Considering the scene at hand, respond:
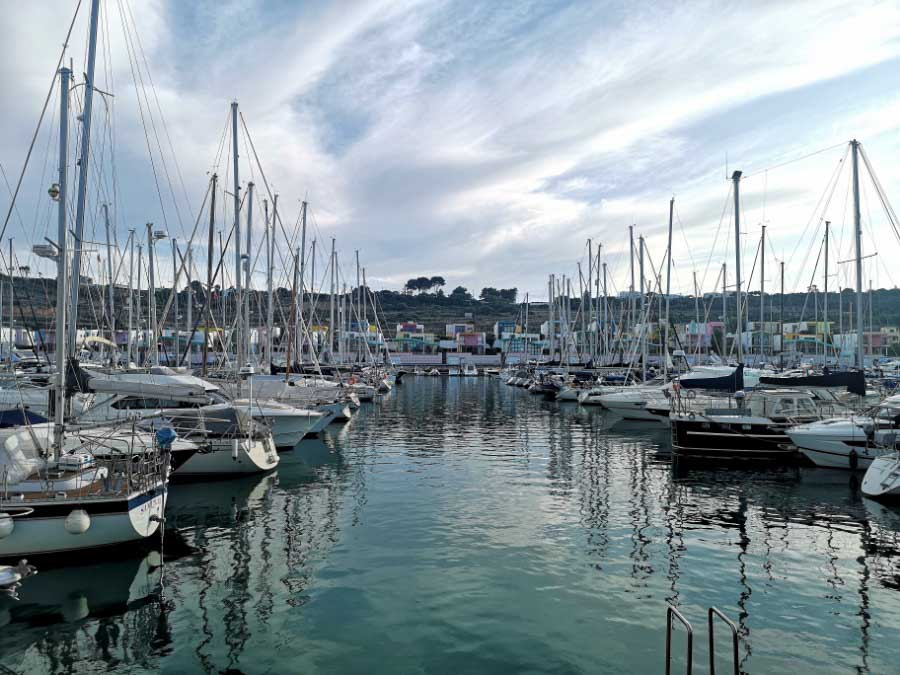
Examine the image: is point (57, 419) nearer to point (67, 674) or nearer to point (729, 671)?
point (67, 674)

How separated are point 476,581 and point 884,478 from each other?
14920 mm

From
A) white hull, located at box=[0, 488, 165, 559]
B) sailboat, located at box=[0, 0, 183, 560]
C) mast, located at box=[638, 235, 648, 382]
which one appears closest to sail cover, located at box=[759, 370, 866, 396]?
mast, located at box=[638, 235, 648, 382]

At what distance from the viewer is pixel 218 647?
30.9 feet

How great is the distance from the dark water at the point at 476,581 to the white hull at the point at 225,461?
2.62 feet

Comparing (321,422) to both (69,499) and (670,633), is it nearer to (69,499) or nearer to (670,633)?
(69,499)

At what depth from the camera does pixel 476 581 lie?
12133 millimetres

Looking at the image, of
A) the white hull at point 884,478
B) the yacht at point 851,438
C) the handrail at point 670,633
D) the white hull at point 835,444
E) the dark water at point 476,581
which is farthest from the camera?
the white hull at point 835,444

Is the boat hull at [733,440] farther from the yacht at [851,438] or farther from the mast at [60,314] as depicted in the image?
the mast at [60,314]

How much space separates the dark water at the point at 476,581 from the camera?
9.29 metres

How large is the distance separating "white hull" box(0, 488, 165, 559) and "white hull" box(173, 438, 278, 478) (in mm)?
7926

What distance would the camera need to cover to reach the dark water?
929 cm

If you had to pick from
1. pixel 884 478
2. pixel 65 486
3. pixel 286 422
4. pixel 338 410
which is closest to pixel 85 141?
pixel 65 486

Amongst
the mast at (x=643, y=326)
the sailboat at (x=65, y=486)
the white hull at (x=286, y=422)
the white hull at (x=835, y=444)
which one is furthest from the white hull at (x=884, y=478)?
the mast at (x=643, y=326)

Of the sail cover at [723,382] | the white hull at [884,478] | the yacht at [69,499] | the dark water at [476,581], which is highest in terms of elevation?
the sail cover at [723,382]
